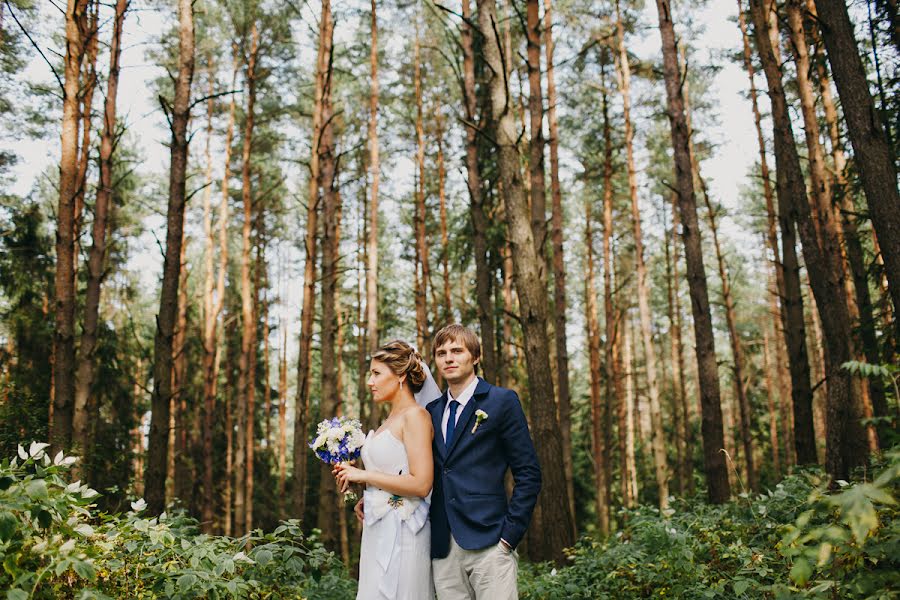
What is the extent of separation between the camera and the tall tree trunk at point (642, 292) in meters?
15.0

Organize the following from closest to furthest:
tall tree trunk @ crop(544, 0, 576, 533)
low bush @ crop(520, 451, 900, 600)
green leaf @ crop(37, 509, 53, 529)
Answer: low bush @ crop(520, 451, 900, 600) < green leaf @ crop(37, 509, 53, 529) < tall tree trunk @ crop(544, 0, 576, 533)

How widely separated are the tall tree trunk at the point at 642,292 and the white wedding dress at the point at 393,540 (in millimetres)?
12111

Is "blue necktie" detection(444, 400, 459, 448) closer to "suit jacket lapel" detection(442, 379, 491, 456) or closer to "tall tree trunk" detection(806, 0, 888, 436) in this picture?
"suit jacket lapel" detection(442, 379, 491, 456)

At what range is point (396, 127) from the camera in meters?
21.0

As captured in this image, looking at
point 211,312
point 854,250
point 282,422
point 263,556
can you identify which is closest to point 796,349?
point 854,250

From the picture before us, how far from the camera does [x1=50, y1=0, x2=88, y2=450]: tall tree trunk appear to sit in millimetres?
8422

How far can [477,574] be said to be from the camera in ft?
10.2

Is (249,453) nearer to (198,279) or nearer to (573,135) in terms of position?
(198,279)

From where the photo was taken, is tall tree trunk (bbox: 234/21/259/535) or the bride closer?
the bride

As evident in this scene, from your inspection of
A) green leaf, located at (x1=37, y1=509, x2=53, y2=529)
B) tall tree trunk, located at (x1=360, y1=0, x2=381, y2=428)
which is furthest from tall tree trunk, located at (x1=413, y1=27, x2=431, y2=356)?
green leaf, located at (x1=37, y1=509, x2=53, y2=529)

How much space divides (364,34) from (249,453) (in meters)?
12.9

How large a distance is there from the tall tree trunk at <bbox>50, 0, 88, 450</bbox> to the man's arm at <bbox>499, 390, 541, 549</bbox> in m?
7.38

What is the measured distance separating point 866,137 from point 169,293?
279 inches

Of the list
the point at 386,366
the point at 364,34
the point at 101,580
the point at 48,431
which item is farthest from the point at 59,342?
the point at 364,34
